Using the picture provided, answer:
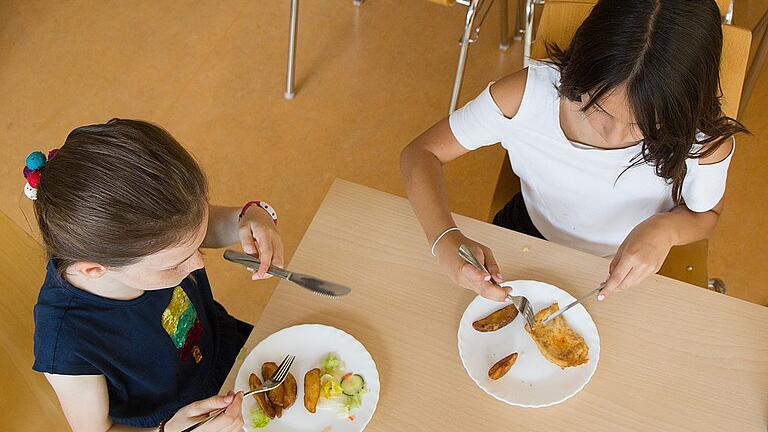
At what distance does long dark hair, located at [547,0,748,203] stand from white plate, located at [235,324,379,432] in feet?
1.59

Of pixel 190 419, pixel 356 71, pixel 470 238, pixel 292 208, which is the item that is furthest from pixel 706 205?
pixel 356 71

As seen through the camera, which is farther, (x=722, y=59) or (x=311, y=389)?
(x=722, y=59)

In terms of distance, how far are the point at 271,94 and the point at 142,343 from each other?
1.36m

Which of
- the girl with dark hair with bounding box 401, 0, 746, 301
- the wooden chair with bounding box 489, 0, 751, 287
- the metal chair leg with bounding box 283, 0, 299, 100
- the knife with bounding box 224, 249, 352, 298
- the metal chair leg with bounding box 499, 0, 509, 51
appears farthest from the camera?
the metal chair leg with bounding box 499, 0, 509, 51

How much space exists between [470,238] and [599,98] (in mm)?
286

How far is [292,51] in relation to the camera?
2168 mm

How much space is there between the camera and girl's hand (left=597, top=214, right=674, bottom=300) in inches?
40.7

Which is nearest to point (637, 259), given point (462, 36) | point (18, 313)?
point (18, 313)

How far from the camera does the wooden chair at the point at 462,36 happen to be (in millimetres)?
1874

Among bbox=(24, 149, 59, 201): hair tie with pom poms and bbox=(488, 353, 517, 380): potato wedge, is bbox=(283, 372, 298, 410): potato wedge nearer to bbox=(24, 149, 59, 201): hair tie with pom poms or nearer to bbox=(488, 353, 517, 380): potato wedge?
bbox=(488, 353, 517, 380): potato wedge

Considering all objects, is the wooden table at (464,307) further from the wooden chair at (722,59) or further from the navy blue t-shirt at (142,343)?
the wooden chair at (722,59)

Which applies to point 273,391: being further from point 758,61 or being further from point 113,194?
point 758,61

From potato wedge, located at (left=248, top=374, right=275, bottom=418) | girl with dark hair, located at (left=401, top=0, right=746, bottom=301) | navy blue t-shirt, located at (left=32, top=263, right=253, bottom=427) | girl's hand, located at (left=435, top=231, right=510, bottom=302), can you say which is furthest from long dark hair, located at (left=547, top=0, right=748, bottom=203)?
navy blue t-shirt, located at (left=32, top=263, right=253, bottom=427)

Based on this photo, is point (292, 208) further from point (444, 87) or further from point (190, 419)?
point (190, 419)
